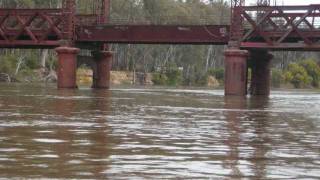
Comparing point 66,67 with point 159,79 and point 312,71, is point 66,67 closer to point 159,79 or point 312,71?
point 159,79

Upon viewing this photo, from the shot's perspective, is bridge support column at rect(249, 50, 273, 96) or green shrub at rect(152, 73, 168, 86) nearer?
bridge support column at rect(249, 50, 273, 96)

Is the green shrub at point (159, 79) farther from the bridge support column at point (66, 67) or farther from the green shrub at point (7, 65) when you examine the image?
the bridge support column at point (66, 67)

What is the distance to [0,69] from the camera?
96.4 m

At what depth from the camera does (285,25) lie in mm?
49594

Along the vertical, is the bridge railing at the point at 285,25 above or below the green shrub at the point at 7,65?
above

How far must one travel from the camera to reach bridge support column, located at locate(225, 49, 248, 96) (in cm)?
4928

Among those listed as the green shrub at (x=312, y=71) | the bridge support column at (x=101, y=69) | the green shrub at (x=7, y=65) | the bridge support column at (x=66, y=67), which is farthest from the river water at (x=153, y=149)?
the green shrub at (x=312, y=71)

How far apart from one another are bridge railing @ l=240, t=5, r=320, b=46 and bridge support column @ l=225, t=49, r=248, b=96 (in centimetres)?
160

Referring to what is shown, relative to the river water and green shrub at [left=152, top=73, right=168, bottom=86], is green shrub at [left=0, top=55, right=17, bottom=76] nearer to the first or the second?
green shrub at [left=152, top=73, right=168, bottom=86]

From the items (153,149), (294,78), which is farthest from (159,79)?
(153,149)

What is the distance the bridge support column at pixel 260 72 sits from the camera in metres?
58.8

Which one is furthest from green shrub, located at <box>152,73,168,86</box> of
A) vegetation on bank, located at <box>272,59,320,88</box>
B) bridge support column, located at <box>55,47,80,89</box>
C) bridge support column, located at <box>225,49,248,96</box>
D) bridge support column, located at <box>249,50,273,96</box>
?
bridge support column, located at <box>225,49,248,96</box>

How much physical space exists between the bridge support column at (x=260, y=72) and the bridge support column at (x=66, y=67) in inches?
625

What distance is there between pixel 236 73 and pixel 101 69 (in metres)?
18.5
